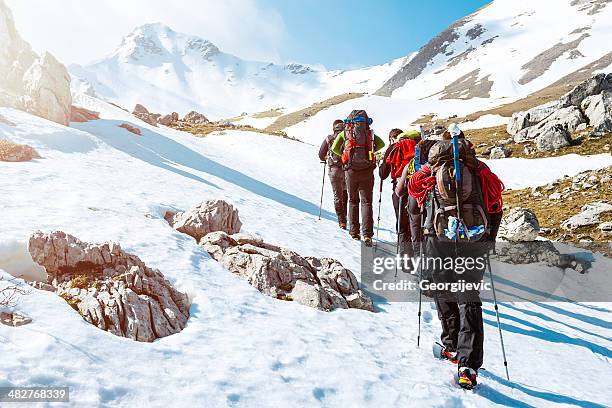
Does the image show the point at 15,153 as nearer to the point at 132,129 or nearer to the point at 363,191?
the point at 363,191

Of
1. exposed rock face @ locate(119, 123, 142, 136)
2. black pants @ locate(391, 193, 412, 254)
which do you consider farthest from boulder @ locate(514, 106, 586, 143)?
exposed rock face @ locate(119, 123, 142, 136)

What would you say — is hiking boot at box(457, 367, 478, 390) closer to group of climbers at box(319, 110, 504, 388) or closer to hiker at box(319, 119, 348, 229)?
group of climbers at box(319, 110, 504, 388)

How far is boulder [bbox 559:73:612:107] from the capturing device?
40.1 metres

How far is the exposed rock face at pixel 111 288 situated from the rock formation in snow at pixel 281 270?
182 centimetres

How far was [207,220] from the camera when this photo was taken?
10.2 metres

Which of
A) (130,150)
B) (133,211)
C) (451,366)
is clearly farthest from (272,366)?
(130,150)

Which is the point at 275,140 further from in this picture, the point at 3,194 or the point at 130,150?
the point at 3,194

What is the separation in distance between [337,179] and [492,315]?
650 centimetres

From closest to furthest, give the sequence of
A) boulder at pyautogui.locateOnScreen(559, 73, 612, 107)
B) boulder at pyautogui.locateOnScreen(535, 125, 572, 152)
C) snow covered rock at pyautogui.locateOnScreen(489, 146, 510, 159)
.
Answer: boulder at pyautogui.locateOnScreen(535, 125, 572, 152) → snow covered rock at pyautogui.locateOnScreen(489, 146, 510, 159) → boulder at pyautogui.locateOnScreen(559, 73, 612, 107)

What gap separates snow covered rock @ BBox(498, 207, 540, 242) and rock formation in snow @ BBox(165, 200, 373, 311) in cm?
1068

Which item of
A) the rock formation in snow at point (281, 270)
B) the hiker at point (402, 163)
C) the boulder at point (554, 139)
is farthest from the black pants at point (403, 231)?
the boulder at point (554, 139)

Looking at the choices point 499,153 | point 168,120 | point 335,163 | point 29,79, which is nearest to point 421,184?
point 335,163

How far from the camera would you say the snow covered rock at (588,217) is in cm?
1814

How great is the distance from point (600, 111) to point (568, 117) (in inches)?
131
